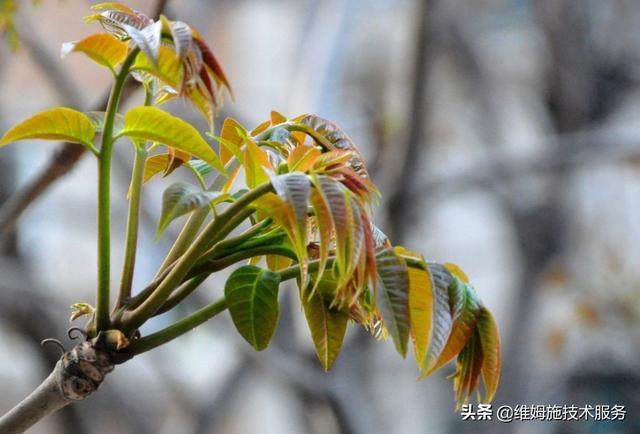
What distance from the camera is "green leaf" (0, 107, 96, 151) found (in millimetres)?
538

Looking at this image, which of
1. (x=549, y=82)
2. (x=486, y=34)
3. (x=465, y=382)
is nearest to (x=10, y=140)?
(x=465, y=382)

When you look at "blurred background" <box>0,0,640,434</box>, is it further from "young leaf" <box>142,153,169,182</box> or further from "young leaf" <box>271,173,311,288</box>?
"young leaf" <box>271,173,311,288</box>

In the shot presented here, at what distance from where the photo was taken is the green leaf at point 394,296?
1.75 feet

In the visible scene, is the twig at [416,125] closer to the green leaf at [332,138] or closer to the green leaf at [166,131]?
the green leaf at [332,138]

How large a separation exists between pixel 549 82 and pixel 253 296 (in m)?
2.90

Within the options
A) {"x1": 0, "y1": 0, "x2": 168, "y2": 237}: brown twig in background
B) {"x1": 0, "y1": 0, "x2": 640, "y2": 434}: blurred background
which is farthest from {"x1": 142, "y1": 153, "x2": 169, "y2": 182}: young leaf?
{"x1": 0, "y1": 0, "x2": 640, "y2": 434}: blurred background

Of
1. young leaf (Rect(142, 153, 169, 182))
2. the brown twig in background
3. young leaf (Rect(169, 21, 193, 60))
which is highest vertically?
young leaf (Rect(169, 21, 193, 60))

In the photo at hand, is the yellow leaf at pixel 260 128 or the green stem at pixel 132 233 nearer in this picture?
the green stem at pixel 132 233

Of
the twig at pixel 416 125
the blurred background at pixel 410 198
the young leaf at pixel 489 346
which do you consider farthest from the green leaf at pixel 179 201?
the twig at pixel 416 125

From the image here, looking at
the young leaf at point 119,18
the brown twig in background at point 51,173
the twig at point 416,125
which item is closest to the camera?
the young leaf at point 119,18

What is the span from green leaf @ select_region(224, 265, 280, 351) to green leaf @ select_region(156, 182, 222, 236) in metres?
0.08

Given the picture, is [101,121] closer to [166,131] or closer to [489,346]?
[166,131]

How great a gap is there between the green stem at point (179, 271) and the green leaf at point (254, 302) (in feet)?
0.13

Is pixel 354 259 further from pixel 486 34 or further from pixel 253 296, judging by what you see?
pixel 486 34
